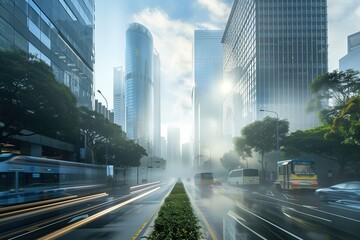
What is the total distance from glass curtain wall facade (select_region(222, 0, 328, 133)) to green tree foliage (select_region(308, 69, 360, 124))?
48735mm

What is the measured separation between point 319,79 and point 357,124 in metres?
23.3

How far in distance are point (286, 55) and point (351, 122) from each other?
7953cm

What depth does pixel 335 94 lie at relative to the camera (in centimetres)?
5116

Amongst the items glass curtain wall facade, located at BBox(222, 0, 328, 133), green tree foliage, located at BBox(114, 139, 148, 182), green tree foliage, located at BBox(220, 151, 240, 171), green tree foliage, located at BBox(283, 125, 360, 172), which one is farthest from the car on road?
green tree foliage, located at BBox(220, 151, 240, 171)

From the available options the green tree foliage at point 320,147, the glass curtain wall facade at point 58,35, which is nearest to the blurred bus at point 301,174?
the green tree foliage at point 320,147

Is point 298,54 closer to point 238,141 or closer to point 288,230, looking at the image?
point 238,141

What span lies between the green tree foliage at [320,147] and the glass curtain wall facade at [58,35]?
3746 centimetres

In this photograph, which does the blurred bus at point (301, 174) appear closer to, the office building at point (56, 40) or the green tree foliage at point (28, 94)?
the green tree foliage at point (28, 94)

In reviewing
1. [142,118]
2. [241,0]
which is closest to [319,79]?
[241,0]

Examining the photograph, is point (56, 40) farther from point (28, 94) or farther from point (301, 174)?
point (301, 174)

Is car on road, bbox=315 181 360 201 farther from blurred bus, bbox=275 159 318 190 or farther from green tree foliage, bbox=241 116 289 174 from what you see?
green tree foliage, bbox=241 116 289 174

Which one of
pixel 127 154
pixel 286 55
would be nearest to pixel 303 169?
pixel 127 154

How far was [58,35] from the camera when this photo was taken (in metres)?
52.1

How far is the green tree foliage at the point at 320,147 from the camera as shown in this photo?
46.0m
